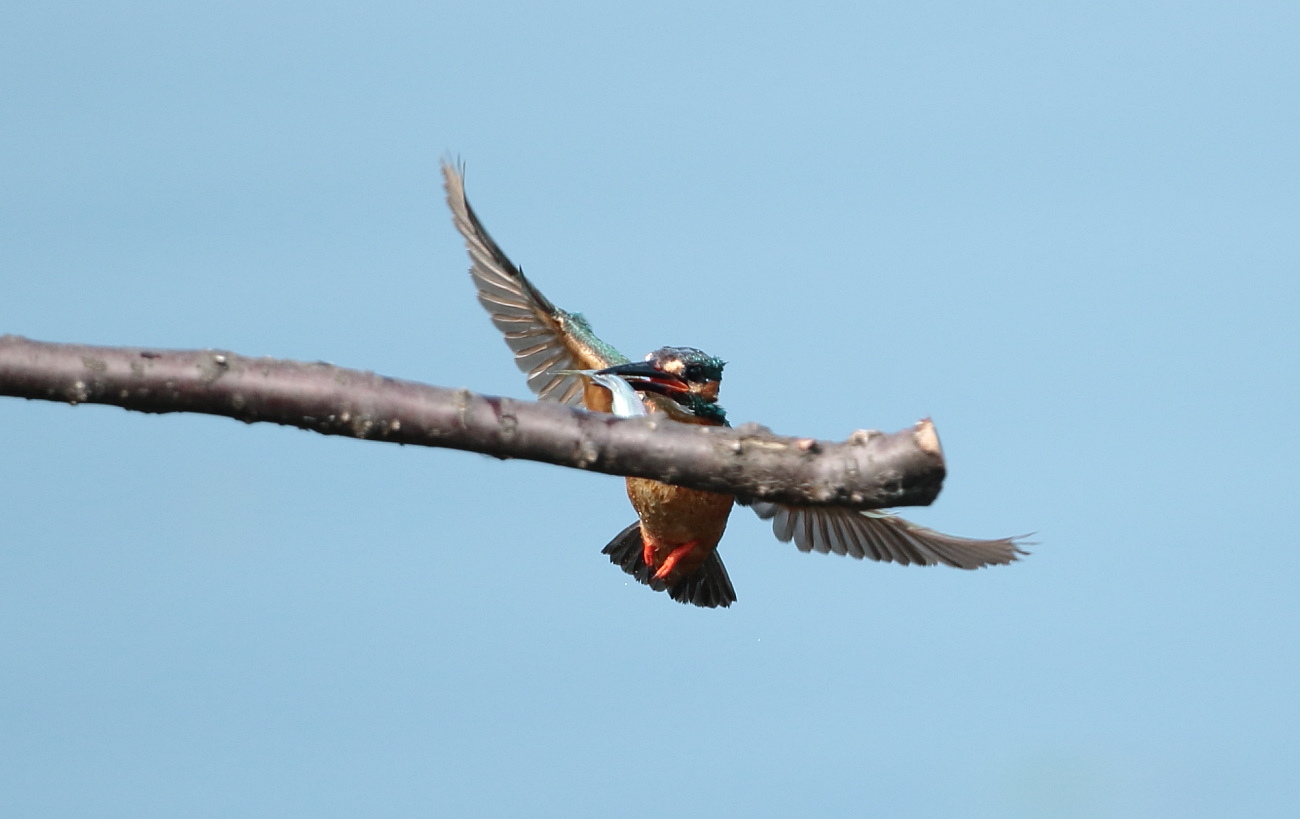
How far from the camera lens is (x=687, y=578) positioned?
979 centimetres

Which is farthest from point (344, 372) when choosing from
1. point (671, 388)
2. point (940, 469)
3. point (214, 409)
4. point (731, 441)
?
point (671, 388)


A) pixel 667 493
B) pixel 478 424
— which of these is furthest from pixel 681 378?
pixel 478 424

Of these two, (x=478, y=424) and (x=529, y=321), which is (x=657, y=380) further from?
(x=478, y=424)

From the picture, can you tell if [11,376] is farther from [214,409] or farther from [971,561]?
[971,561]

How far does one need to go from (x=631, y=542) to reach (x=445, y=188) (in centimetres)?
251

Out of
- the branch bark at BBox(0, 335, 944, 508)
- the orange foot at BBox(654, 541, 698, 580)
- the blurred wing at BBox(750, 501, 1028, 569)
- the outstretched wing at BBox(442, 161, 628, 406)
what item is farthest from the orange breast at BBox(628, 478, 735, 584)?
the branch bark at BBox(0, 335, 944, 508)

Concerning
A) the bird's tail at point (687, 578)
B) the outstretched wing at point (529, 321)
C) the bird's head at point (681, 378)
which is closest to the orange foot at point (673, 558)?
the bird's tail at point (687, 578)

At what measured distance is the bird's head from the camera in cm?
872

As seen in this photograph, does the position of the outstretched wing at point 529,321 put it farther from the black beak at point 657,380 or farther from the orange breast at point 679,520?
the orange breast at point 679,520

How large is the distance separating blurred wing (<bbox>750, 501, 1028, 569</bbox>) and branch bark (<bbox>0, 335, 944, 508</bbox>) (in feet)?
15.6

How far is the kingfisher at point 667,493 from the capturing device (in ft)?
28.6

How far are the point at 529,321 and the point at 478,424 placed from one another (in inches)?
238

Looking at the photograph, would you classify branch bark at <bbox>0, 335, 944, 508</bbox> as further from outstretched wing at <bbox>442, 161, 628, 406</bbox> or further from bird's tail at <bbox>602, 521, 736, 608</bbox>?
bird's tail at <bbox>602, 521, 736, 608</bbox>

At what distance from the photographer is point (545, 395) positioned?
10.1m
